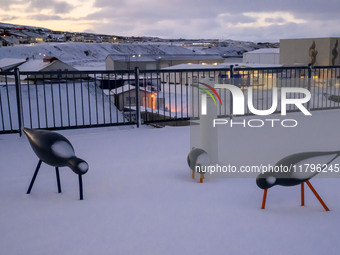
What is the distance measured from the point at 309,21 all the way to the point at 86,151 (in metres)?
32.3

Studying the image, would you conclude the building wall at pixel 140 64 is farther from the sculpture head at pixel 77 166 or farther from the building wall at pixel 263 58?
the sculpture head at pixel 77 166

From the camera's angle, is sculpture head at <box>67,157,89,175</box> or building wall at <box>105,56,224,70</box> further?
building wall at <box>105,56,224,70</box>

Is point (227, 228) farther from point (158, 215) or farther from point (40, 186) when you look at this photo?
point (40, 186)

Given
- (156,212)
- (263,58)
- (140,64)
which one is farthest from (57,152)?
(263,58)

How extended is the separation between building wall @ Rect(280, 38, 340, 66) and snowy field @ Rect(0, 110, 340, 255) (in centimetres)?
3074

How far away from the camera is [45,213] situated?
10.5ft

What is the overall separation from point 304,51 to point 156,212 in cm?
3496

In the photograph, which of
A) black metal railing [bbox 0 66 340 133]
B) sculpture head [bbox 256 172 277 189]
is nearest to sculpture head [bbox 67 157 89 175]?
sculpture head [bbox 256 172 277 189]

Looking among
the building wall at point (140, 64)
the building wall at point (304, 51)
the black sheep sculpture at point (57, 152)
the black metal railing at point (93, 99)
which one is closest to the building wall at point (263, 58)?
the building wall at point (140, 64)

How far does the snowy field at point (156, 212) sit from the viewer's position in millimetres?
2617

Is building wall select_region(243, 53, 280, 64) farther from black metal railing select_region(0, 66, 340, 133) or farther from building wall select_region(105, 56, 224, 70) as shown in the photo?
black metal railing select_region(0, 66, 340, 133)

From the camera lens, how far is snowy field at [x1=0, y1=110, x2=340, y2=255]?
8.59 feet

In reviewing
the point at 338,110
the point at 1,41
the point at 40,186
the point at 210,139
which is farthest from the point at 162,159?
the point at 1,41

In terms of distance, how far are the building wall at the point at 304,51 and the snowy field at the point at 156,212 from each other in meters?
30.7
